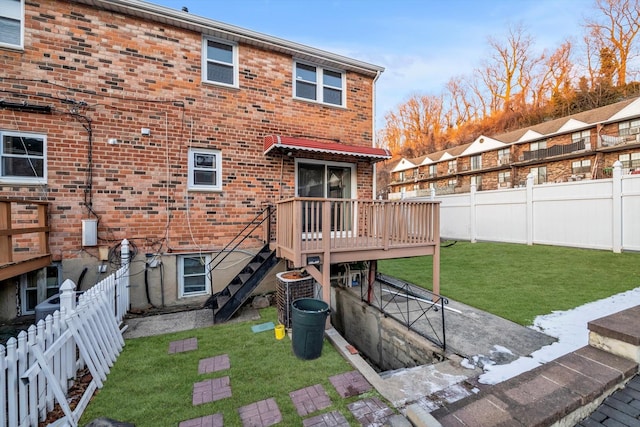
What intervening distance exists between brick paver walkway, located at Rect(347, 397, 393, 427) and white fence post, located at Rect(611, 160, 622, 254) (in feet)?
37.1

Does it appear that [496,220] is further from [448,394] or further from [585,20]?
[585,20]

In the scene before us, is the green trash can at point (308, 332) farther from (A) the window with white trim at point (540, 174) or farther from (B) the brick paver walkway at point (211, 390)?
(A) the window with white trim at point (540, 174)

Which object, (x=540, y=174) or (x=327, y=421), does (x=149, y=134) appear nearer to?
(x=327, y=421)

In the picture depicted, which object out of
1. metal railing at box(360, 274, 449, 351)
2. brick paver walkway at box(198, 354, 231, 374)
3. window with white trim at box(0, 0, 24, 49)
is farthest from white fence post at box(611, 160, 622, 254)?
window with white trim at box(0, 0, 24, 49)

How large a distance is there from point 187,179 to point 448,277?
7.43 metres

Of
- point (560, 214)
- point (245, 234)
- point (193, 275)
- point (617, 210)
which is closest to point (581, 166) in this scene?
point (560, 214)

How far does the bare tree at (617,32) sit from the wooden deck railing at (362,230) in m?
38.4

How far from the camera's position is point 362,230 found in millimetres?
5879

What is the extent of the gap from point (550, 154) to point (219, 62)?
3107cm

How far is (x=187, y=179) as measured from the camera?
664 cm

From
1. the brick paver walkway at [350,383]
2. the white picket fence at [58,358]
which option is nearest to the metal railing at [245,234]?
the white picket fence at [58,358]

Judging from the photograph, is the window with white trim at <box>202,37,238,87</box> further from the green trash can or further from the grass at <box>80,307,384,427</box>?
the green trash can

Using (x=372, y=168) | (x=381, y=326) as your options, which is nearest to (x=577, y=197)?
(x=372, y=168)

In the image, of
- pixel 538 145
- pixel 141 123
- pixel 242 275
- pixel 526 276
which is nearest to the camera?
pixel 242 275
